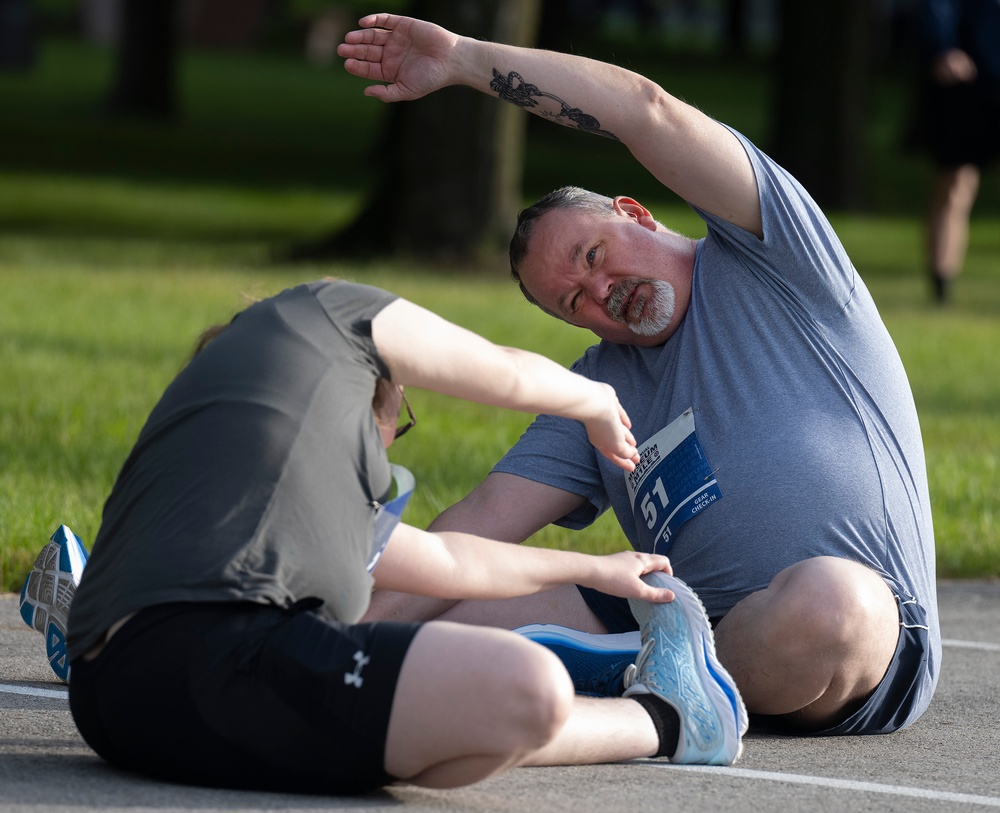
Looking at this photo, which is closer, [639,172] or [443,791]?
[443,791]

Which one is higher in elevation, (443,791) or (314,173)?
(443,791)

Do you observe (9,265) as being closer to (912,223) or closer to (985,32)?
(985,32)

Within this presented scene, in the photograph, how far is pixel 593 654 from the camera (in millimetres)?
4117

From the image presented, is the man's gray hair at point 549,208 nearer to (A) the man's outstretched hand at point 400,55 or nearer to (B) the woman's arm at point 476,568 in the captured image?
(A) the man's outstretched hand at point 400,55

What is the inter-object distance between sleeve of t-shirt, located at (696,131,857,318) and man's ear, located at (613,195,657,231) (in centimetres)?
28

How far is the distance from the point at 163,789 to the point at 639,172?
23.5 m

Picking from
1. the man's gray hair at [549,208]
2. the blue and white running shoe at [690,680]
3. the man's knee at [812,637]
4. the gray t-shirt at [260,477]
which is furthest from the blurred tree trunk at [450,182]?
the gray t-shirt at [260,477]

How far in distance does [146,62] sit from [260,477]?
28.6 meters

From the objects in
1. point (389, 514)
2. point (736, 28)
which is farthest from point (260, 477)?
point (736, 28)

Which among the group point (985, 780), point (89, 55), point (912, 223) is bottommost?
point (89, 55)

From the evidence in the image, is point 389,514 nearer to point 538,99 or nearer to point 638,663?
point 638,663

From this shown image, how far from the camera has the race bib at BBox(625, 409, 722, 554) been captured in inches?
165

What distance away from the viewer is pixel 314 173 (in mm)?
25266

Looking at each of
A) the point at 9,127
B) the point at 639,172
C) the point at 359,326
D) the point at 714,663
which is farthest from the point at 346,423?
the point at 9,127
